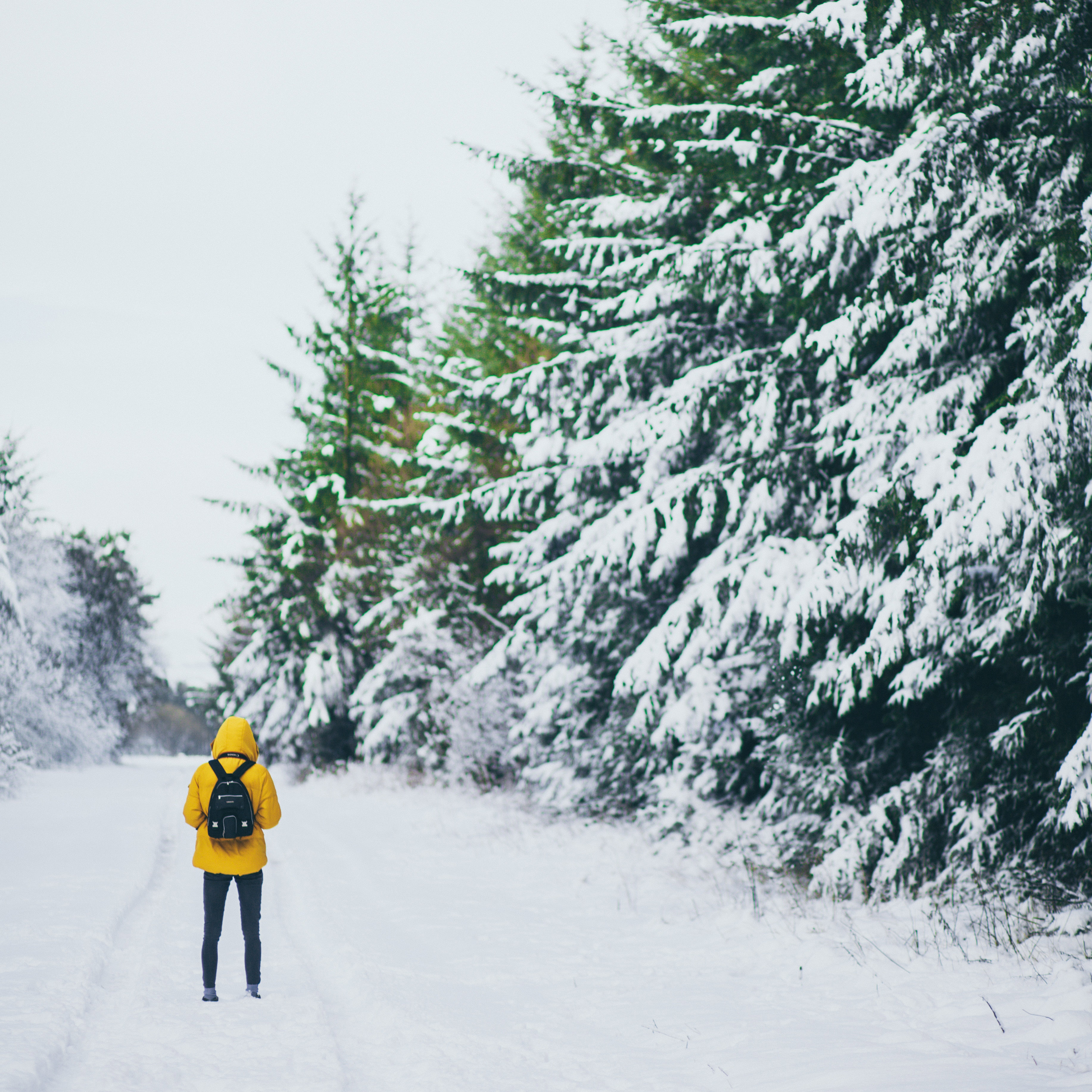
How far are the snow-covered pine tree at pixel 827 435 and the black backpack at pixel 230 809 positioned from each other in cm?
427

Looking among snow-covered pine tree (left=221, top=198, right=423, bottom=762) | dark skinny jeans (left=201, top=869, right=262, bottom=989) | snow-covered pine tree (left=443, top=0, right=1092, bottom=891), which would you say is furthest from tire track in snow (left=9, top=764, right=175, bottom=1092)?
snow-covered pine tree (left=221, top=198, right=423, bottom=762)

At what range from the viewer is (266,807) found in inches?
234

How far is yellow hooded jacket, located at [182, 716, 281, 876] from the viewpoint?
228 inches

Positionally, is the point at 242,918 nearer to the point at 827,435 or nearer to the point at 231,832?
the point at 231,832

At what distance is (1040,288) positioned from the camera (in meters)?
6.41

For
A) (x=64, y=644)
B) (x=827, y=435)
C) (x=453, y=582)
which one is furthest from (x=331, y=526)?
(x=827, y=435)

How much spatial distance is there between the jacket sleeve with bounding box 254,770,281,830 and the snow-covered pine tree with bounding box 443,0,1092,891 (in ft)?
13.3

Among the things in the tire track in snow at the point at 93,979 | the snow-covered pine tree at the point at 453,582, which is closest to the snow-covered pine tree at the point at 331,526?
the snow-covered pine tree at the point at 453,582

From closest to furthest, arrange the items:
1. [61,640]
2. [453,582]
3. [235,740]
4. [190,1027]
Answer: [190,1027], [235,740], [453,582], [61,640]

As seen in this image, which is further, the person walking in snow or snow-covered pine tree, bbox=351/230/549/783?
snow-covered pine tree, bbox=351/230/549/783

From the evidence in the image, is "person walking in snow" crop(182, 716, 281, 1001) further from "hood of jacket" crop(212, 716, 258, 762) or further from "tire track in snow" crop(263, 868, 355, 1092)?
"tire track in snow" crop(263, 868, 355, 1092)

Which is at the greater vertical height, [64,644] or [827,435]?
[827,435]

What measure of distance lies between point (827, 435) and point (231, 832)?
600 cm

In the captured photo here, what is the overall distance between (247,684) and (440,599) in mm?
14048
